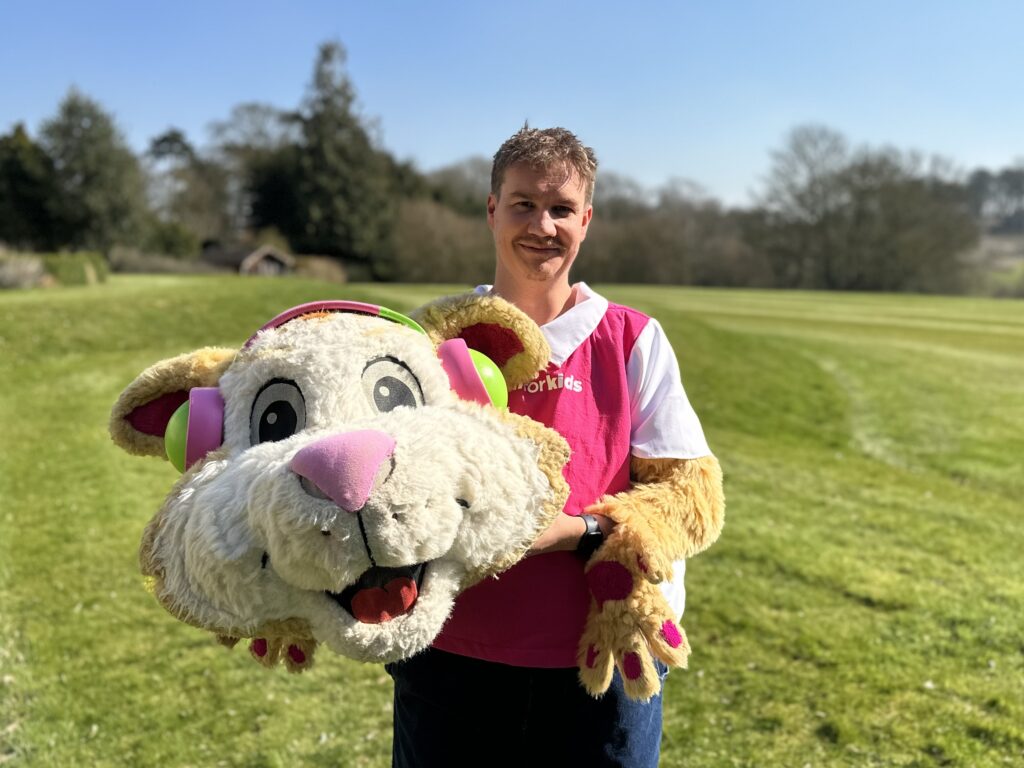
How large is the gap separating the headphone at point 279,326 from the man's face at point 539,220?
31 centimetres

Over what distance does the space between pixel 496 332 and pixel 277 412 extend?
0.52 metres

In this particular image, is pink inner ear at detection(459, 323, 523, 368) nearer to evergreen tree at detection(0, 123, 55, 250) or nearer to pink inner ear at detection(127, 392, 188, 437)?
pink inner ear at detection(127, 392, 188, 437)

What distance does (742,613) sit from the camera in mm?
5090

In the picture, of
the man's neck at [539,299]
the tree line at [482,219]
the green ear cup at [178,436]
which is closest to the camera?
the green ear cup at [178,436]

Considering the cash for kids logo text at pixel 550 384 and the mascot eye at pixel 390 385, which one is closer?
the mascot eye at pixel 390 385

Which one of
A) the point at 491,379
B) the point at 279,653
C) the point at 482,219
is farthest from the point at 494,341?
the point at 482,219

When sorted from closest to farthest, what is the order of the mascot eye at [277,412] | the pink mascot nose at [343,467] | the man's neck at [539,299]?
the pink mascot nose at [343,467], the mascot eye at [277,412], the man's neck at [539,299]

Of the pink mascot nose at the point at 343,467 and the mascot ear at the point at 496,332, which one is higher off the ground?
the mascot ear at the point at 496,332

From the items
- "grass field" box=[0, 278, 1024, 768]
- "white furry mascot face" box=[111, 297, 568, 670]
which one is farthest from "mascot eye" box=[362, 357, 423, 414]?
"grass field" box=[0, 278, 1024, 768]

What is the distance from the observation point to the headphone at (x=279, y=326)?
1446mm

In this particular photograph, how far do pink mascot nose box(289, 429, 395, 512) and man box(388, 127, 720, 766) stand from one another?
2.06ft

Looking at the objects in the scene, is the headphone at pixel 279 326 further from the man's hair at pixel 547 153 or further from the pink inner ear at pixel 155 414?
the man's hair at pixel 547 153

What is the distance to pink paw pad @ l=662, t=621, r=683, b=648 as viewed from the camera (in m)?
1.57

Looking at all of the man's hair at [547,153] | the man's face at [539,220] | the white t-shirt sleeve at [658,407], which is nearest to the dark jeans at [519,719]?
the white t-shirt sleeve at [658,407]
